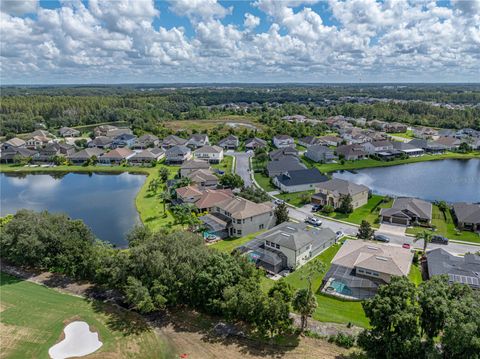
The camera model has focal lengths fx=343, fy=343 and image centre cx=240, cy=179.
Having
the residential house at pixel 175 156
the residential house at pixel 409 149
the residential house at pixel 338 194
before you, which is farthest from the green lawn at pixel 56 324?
the residential house at pixel 409 149

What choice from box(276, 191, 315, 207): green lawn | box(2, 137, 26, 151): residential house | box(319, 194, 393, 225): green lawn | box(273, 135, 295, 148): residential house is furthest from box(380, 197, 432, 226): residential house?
box(2, 137, 26, 151): residential house

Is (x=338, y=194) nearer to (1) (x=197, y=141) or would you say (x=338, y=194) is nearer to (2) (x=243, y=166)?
(2) (x=243, y=166)

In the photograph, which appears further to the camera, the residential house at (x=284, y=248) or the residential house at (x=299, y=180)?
the residential house at (x=299, y=180)

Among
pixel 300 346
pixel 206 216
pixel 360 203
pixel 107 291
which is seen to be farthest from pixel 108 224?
pixel 360 203

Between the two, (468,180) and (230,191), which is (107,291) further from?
(468,180)

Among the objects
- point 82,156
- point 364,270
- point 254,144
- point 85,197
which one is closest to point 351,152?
point 254,144

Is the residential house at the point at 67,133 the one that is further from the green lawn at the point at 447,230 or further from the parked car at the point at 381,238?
the green lawn at the point at 447,230
